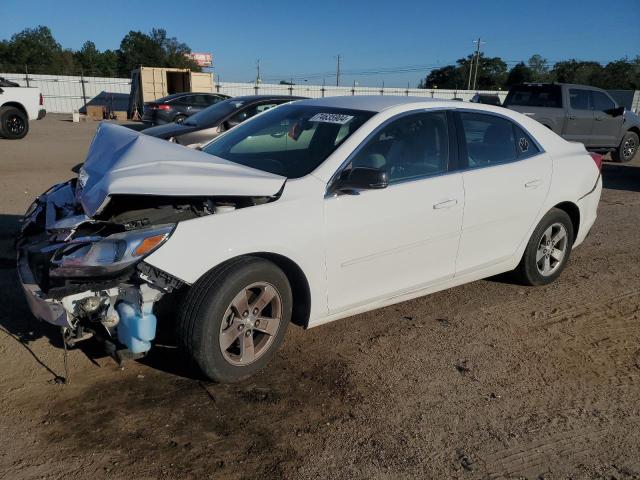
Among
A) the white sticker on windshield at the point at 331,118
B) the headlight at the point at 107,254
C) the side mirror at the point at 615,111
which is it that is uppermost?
the side mirror at the point at 615,111

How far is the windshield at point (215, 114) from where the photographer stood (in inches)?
340

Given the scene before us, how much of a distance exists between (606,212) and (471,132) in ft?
17.0

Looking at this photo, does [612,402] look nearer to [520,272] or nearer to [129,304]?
[520,272]

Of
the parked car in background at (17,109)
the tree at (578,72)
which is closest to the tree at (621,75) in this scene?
the tree at (578,72)

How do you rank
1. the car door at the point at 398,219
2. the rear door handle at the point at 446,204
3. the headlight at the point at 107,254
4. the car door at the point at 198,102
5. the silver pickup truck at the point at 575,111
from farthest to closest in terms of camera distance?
the car door at the point at 198,102
the silver pickup truck at the point at 575,111
the rear door handle at the point at 446,204
the car door at the point at 398,219
the headlight at the point at 107,254

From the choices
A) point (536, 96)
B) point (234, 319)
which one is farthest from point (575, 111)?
point (234, 319)

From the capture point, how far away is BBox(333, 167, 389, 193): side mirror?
3.19 m

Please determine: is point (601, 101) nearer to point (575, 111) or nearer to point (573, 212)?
point (575, 111)

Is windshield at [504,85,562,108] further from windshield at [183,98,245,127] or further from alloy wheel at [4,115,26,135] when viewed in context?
alloy wheel at [4,115,26,135]

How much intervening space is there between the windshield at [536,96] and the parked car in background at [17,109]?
12.6 metres

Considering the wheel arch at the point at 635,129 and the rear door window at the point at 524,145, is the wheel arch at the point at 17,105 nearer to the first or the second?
the rear door window at the point at 524,145

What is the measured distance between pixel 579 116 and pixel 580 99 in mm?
462

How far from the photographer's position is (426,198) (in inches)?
144

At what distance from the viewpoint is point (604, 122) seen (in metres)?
13.3
